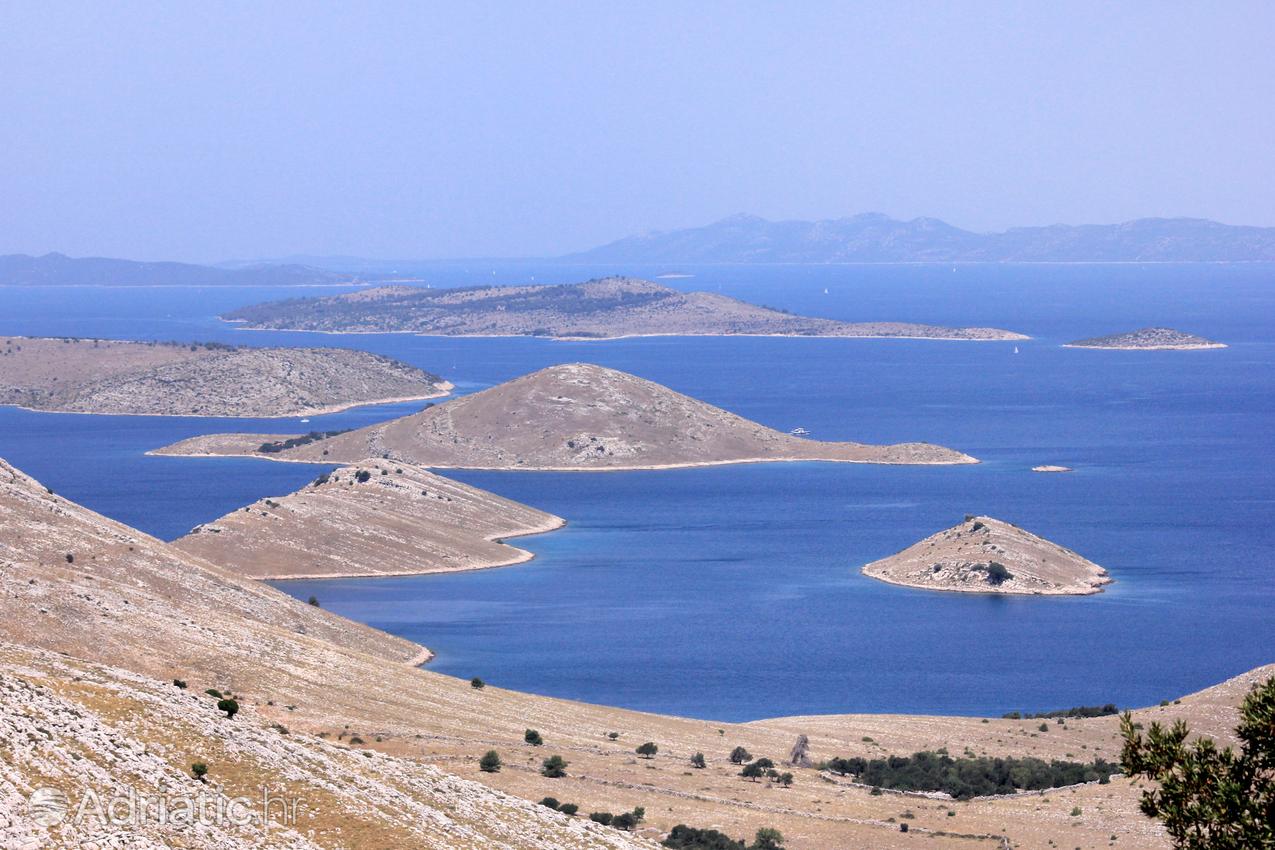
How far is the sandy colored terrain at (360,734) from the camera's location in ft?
115

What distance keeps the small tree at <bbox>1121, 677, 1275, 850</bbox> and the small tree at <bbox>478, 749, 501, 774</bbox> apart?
26.7 m

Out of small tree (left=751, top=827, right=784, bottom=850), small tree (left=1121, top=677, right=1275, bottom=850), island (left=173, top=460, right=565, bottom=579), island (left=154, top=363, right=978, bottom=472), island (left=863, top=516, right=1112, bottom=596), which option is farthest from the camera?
island (left=154, top=363, right=978, bottom=472)

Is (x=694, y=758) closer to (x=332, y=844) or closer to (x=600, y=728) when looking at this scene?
(x=600, y=728)

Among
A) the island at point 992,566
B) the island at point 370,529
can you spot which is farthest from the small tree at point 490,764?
the island at point 992,566

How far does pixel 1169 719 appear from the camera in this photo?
2346 inches

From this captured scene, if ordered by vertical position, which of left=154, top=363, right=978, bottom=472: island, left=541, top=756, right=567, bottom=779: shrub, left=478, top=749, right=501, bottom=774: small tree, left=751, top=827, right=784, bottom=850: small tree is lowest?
left=154, top=363, right=978, bottom=472: island

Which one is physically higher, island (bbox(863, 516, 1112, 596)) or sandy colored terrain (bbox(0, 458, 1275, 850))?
sandy colored terrain (bbox(0, 458, 1275, 850))

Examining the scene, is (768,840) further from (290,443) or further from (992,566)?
(290,443)

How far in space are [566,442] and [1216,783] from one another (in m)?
167

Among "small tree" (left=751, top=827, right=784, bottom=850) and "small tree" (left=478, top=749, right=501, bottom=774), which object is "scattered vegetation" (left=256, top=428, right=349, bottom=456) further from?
"small tree" (left=751, top=827, right=784, bottom=850)

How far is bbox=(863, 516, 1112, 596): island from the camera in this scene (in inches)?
4651

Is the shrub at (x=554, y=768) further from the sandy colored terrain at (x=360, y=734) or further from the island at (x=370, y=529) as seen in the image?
the island at (x=370, y=529)

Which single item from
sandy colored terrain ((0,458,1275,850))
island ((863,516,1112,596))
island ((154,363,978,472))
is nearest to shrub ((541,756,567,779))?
sandy colored terrain ((0,458,1275,850))

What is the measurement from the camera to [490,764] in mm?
49656
